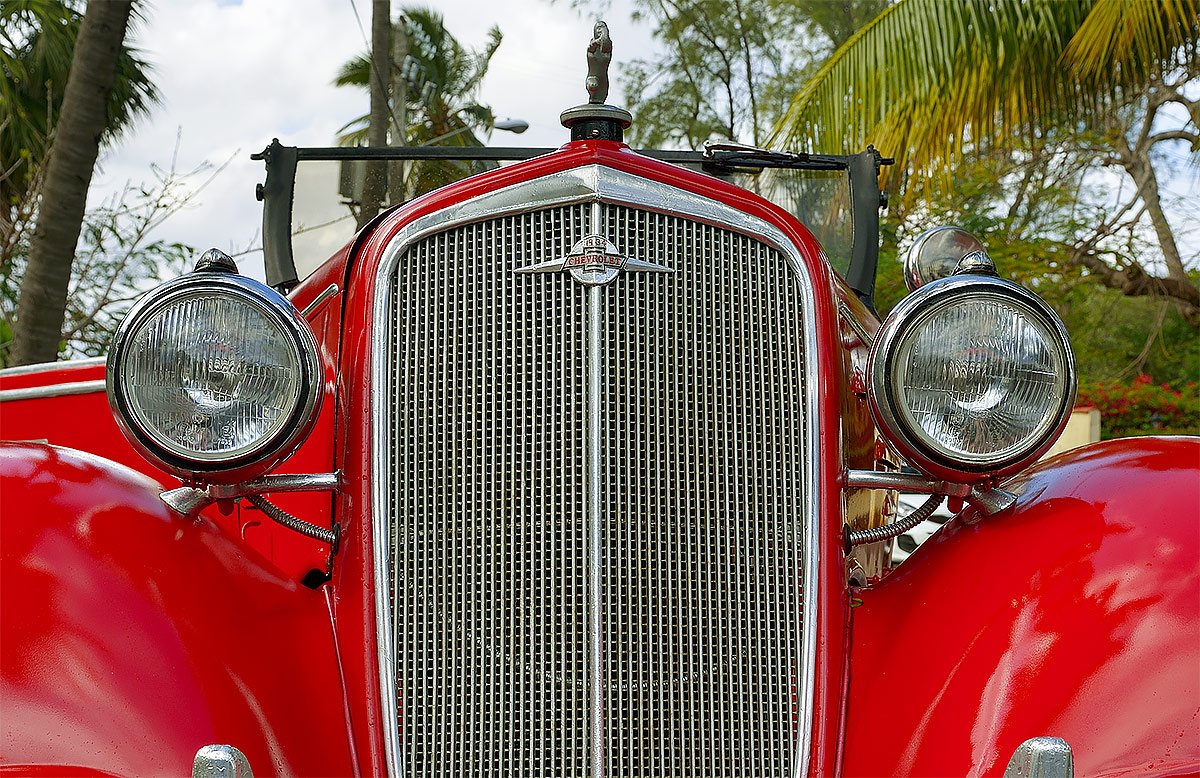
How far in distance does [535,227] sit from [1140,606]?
3.97 feet

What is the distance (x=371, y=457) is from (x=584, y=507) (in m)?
0.40

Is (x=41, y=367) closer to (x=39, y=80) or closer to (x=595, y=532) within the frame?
(x=595, y=532)

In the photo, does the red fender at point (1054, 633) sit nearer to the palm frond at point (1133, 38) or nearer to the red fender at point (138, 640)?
the red fender at point (138, 640)

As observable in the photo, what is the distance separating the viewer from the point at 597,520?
1974 millimetres

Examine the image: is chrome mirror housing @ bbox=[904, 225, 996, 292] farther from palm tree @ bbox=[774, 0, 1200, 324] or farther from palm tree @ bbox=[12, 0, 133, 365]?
Result: palm tree @ bbox=[774, 0, 1200, 324]

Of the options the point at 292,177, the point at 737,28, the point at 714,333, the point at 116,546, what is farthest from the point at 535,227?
the point at 737,28

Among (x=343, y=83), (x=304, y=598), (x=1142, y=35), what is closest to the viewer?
(x=304, y=598)

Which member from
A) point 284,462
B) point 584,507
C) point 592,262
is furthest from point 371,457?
point 592,262

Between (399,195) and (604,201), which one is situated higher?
(399,195)

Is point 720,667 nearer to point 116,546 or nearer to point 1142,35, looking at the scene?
point 116,546

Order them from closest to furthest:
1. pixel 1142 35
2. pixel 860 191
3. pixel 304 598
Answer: pixel 304 598 < pixel 860 191 < pixel 1142 35

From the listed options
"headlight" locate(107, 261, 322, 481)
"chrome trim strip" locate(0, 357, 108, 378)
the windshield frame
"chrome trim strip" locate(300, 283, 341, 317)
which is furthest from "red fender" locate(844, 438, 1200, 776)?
"chrome trim strip" locate(0, 357, 108, 378)

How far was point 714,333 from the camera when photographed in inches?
82.7

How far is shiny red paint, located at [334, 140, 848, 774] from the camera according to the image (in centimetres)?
205
